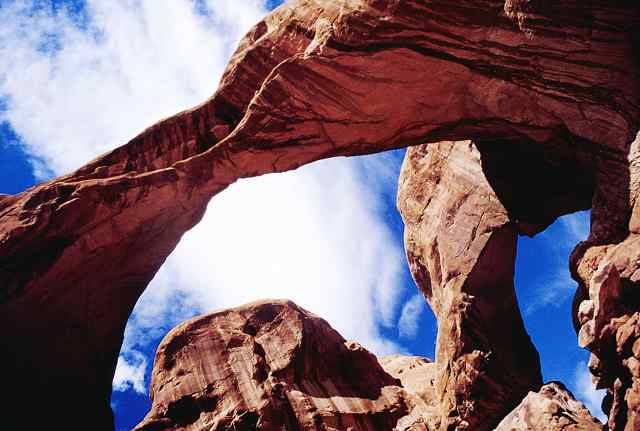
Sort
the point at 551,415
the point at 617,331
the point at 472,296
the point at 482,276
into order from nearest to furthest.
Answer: the point at 617,331
the point at 551,415
the point at 472,296
the point at 482,276

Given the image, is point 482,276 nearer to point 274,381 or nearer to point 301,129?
point 301,129

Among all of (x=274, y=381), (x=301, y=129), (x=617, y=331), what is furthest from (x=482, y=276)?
(x=274, y=381)

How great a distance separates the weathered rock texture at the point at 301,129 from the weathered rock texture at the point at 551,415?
303 cm

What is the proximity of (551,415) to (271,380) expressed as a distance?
899cm

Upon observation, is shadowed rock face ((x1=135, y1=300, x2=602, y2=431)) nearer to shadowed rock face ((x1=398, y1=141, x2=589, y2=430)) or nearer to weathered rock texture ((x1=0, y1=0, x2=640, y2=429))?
shadowed rock face ((x1=398, y1=141, x2=589, y2=430))

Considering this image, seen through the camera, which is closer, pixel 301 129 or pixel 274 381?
pixel 301 129

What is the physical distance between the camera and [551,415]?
1138 cm

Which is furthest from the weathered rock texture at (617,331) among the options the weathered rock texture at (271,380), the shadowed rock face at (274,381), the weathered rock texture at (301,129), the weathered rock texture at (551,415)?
the weathered rock texture at (271,380)

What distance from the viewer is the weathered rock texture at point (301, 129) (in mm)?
12828

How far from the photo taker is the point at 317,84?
14.2 m

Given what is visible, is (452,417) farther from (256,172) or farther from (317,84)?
(317,84)

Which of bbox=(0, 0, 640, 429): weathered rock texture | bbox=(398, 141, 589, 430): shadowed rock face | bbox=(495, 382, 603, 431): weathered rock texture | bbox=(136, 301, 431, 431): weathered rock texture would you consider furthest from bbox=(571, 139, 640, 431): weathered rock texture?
bbox=(136, 301, 431, 431): weathered rock texture

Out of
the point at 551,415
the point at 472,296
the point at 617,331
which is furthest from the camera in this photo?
the point at 472,296


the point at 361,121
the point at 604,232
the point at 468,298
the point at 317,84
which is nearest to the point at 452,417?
the point at 468,298
